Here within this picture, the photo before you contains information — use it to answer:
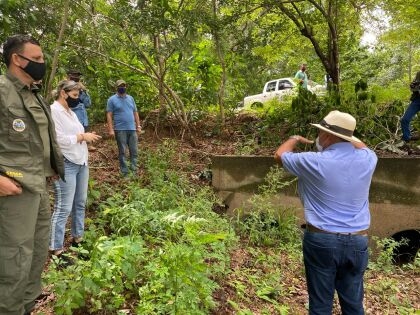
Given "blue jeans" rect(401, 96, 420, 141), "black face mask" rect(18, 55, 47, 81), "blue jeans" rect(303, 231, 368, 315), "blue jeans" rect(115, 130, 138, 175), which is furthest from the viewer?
"blue jeans" rect(401, 96, 420, 141)

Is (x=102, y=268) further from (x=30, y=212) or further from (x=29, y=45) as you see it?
(x=29, y=45)

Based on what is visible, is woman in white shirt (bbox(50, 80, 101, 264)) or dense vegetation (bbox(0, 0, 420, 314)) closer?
dense vegetation (bbox(0, 0, 420, 314))

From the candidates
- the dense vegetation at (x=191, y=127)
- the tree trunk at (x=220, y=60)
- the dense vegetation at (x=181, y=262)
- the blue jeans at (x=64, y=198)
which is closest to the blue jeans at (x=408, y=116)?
the dense vegetation at (x=191, y=127)

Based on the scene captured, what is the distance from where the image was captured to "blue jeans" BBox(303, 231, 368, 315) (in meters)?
2.91

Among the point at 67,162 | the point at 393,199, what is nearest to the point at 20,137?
the point at 67,162

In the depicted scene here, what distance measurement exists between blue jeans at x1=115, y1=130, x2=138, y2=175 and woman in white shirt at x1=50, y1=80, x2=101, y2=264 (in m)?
2.87

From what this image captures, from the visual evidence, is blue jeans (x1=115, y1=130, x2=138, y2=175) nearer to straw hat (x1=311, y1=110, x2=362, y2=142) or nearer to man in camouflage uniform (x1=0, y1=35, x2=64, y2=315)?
man in camouflage uniform (x1=0, y1=35, x2=64, y2=315)

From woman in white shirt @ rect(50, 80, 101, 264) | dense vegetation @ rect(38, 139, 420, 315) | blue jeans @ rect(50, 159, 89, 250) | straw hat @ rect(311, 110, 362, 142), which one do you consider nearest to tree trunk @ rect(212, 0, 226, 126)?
dense vegetation @ rect(38, 139, 420, 315)

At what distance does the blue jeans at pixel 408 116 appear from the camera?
7.23 m

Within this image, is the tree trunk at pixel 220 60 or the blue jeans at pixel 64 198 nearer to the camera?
the blue jeans at pixel 64 198

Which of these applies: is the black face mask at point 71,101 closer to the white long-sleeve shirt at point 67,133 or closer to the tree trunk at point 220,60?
the white long-sleeve shirt at point 67,133

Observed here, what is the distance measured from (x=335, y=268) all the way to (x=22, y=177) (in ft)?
7.75

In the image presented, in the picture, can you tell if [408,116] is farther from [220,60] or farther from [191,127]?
[191,127]

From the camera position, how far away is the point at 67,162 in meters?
3.86
